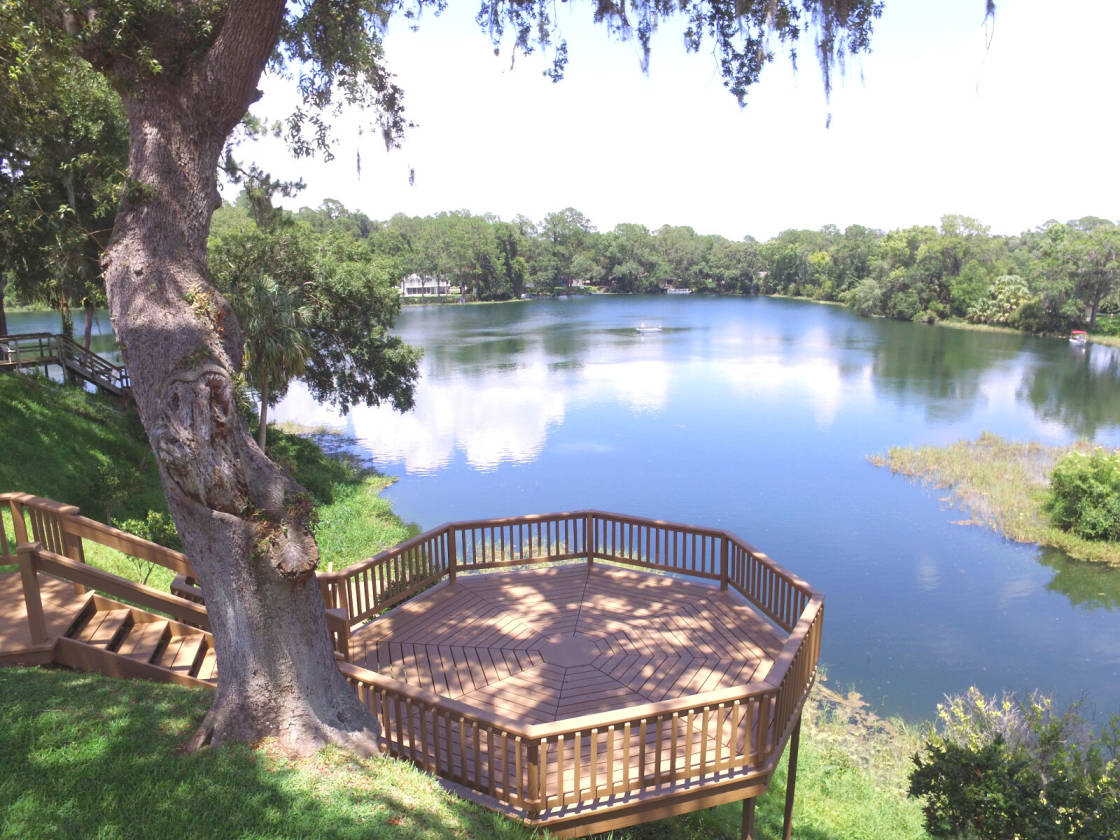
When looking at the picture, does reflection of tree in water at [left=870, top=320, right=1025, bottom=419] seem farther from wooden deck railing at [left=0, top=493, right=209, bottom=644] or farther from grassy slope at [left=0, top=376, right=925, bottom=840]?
wooden deck railing at [left=0, top=493, right=209, bottom=644]

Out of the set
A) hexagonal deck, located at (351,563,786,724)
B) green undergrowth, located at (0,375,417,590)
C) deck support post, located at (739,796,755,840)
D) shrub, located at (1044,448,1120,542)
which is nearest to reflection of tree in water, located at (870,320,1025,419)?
shrub, located at (1044,448,1120,542)

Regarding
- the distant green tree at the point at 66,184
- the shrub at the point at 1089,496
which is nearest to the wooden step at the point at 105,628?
the distant green tree at the point at 66,184

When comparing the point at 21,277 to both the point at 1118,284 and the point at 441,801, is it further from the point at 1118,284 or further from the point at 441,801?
the point at 1118,284

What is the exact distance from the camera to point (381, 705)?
5.03 metres

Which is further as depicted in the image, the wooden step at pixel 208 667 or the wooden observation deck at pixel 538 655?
the wooden step at pixel 208 667

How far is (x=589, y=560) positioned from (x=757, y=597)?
6.65ft

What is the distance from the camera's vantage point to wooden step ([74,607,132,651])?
541 cm

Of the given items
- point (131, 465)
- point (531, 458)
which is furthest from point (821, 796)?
point (531, 458)

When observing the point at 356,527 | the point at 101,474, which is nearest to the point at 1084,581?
the point at 356,527

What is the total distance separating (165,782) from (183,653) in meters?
2.07

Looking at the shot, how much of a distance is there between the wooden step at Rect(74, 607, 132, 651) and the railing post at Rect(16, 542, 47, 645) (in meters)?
0.30

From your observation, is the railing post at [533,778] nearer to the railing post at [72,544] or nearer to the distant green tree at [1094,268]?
the railing post at [72,544]

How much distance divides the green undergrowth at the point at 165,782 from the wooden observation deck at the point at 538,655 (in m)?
0.38

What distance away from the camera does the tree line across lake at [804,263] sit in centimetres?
5669
